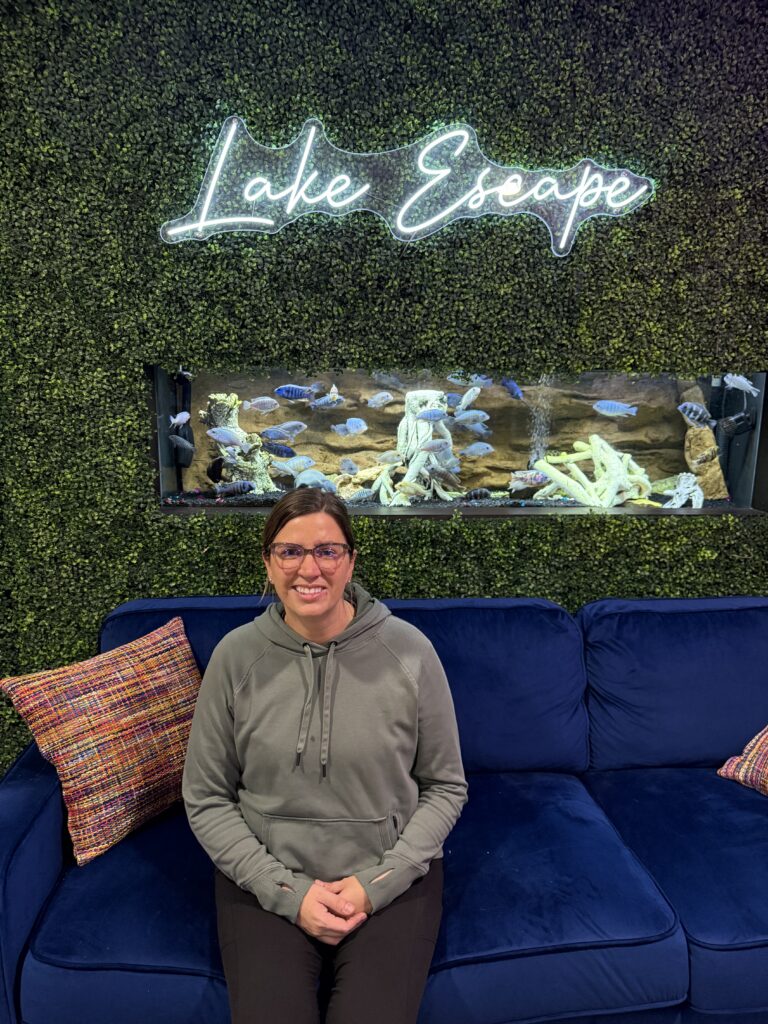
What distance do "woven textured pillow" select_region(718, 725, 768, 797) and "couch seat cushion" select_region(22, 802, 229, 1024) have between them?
5.02ft

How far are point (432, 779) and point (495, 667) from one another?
1.92 feet

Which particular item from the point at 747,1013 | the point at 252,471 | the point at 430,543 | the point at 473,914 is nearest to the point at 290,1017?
the point at 473,914

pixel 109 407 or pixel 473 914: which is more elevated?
pixel 109 407

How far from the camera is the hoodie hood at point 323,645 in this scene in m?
1.37

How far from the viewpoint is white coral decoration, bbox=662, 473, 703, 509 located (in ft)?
8.91

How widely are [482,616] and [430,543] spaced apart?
1.74 feet

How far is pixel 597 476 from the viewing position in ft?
8.91

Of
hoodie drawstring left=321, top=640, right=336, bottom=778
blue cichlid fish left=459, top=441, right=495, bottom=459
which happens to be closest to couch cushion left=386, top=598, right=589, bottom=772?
hoodie drawstring left=321, top=640, right=336, bottom=778

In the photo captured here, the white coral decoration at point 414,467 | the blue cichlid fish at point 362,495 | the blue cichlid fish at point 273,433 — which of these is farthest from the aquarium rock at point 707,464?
the blue cichlid fish at point 273,433

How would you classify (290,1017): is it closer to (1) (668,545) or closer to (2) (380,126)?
(1) (668,545)

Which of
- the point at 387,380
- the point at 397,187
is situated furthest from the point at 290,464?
the point at 397,187

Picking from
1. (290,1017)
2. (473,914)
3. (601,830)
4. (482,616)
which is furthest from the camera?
(482,616)

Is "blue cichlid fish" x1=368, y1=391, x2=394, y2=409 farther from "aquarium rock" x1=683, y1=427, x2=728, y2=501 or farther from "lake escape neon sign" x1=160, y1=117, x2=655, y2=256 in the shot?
"aquarium rock" x1=683, y1=427, x2=728, y2=501

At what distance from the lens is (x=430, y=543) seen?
8.26 ft
